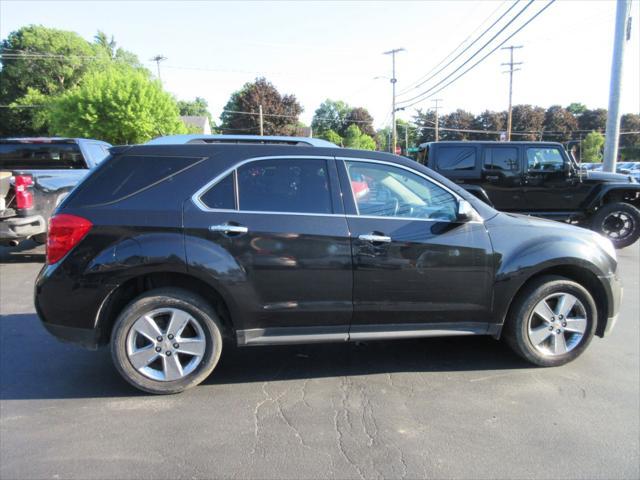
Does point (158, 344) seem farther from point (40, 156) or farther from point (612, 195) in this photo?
point (612, 195)

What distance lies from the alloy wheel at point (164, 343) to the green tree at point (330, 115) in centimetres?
11023

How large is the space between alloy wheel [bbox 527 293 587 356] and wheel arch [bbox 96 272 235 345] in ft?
7.94

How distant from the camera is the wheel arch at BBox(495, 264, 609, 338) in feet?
12.3

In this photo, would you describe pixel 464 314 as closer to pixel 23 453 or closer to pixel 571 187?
pixel 23 453

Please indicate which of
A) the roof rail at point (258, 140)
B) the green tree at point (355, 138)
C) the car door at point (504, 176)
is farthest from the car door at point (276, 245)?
the green tree at point (355, 138)

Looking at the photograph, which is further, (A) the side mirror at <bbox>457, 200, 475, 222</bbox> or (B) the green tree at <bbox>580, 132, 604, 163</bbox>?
(B) the green tree at <bbox>580, 132, 604, 163</bbox>

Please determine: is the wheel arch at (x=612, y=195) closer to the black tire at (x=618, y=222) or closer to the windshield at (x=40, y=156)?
the black tire at (x=618, y=222)

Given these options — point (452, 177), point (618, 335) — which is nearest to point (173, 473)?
point (618, 335)

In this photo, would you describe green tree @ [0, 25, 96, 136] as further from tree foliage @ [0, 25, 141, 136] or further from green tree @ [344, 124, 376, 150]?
green tree @ [344, 124, 376, 150]

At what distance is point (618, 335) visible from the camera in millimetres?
4594

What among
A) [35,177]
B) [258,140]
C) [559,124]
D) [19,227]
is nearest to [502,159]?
[258,140]

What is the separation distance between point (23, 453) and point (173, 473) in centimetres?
95

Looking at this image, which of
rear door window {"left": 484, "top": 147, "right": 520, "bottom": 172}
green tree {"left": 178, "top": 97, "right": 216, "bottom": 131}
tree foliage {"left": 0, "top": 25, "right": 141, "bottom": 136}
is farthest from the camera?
green tree {"left": 178, "top": 97, "right": 216, "bottom": 131}

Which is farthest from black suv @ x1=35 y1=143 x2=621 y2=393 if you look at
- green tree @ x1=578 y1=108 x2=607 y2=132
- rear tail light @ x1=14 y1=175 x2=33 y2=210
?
green tree @ x1=578 y1=108 x2=607 y2=132
